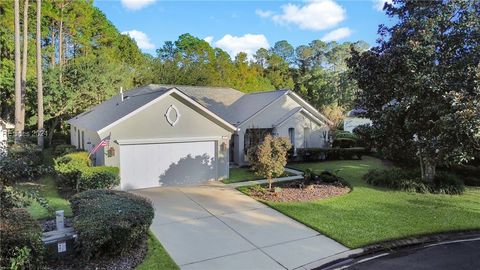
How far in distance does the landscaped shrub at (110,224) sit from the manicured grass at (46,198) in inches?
75.6

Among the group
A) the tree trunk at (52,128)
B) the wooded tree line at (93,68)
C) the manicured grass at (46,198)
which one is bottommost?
the manicured grass at (46,198)

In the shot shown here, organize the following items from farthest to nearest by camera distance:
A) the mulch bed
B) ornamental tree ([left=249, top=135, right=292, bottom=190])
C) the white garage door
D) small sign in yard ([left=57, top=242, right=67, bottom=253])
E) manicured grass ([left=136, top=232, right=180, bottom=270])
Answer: the white garage door < ornamental tree ([left=249, top=135, right=292, bottom=190]) < the mulch bed < small sign in yard ([left=57, top=242, right=67, bottom=253]) < manicured grass ([left=136, top=232, right=180, bottom=270])

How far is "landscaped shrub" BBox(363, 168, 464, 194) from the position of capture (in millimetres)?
14037

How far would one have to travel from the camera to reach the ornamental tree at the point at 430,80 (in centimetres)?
1210

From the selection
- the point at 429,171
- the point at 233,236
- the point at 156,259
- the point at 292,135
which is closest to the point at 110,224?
the point at 156,259

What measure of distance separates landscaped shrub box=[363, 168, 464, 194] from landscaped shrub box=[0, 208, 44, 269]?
13465 mm

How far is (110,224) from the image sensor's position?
283 inches

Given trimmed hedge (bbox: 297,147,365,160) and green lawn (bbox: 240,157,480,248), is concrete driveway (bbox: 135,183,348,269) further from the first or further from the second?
trimmed hedge (bbox: 297,147,365,160)

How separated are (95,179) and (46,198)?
6.41ft

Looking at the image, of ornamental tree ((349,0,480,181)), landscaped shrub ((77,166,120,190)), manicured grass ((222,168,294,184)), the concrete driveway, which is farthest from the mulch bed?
landscaped shrub ((77,166,120,190))

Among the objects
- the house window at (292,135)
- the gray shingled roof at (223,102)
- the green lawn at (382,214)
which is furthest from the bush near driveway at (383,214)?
the gray shingled roof at (223,102)

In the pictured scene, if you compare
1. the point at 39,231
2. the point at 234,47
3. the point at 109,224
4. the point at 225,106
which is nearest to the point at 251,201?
the point at 109,224

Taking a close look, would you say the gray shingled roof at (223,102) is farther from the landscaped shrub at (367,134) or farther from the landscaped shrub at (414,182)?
the landscaped shrub at (414,182)

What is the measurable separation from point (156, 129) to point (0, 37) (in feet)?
81.5
